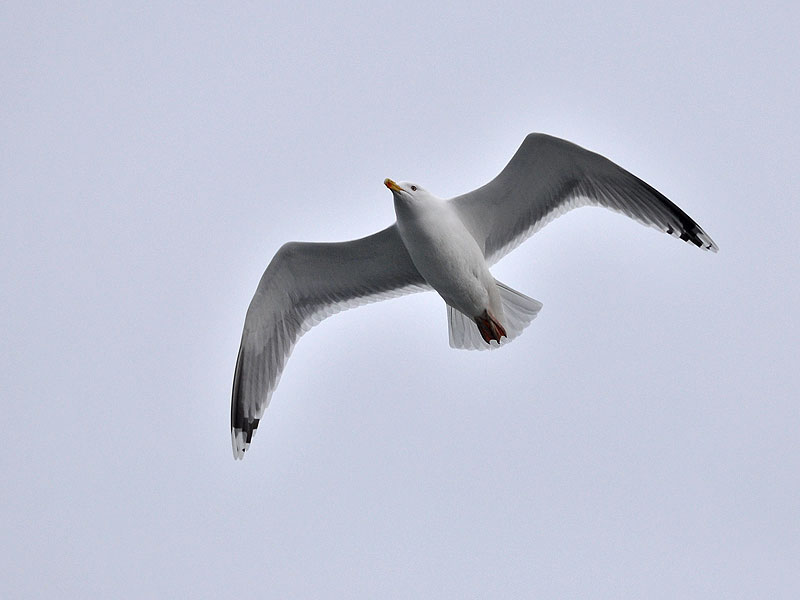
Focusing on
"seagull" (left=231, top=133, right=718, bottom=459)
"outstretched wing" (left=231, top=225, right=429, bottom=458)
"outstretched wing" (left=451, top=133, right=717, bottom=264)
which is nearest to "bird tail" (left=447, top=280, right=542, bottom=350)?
"seagull" (left=231, top=133, right=718, bottom=459)

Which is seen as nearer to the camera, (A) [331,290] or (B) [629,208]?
(B) [629,208]

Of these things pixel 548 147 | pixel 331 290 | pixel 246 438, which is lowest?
pixel 246 438

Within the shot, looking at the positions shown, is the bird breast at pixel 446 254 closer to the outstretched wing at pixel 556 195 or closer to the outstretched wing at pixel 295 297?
the outstretched wing at pixel 556 195


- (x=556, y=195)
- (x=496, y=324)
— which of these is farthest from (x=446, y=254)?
(x=556, y=195)

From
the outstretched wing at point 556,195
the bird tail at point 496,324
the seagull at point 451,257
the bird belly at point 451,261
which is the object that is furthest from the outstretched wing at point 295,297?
the outstretched wing at point 556,195

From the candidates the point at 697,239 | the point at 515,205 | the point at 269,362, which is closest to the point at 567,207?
the point at 515,205

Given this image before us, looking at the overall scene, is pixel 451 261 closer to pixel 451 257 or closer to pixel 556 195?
pixel 451 257

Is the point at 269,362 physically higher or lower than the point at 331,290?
lower

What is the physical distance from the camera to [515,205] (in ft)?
30.9

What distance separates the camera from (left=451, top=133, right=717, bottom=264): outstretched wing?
9.05m

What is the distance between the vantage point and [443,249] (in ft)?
29.1

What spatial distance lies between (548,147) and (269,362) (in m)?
3.24

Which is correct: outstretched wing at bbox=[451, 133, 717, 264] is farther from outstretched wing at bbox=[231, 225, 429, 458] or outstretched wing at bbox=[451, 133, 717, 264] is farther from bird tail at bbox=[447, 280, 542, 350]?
outstretched wing at bbox=[231, 225, 429, 458]

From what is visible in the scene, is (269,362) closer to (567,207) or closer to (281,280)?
(281,280)
